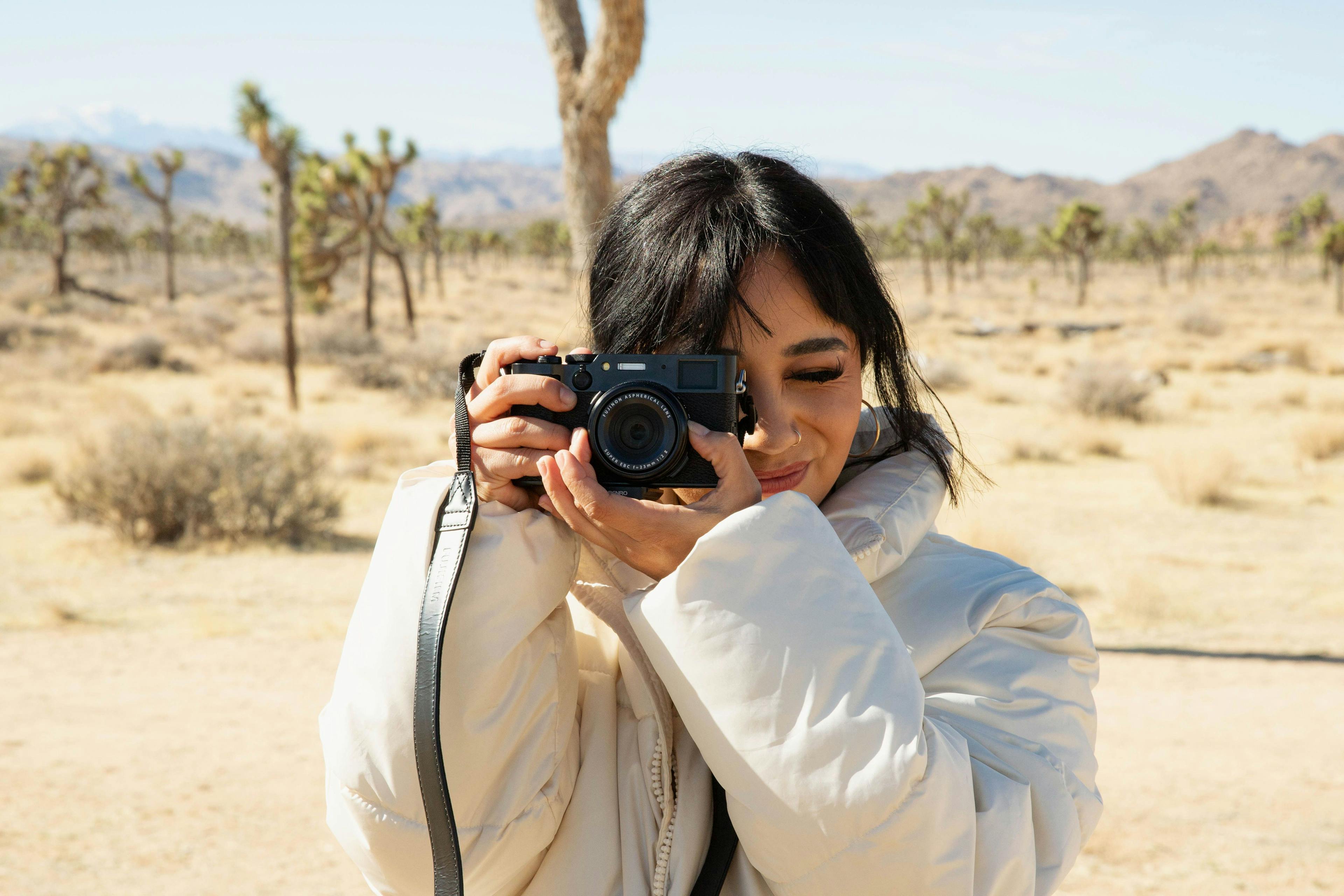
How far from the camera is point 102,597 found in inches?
279

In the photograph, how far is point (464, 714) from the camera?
3.93 ft

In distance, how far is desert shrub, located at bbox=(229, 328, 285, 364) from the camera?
74.0 feet

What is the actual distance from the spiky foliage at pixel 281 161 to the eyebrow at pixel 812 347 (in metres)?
15.6

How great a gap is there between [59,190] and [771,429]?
129 feet

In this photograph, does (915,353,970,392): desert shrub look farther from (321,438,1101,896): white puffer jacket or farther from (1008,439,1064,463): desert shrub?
(321,438,1101,896): white puffer jacket

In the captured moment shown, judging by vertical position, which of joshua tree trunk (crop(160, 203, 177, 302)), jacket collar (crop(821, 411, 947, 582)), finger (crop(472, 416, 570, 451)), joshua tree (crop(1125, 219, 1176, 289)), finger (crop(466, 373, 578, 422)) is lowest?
jacket collar (crop(821, 411, 947, 582))

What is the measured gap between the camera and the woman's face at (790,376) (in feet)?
4.76

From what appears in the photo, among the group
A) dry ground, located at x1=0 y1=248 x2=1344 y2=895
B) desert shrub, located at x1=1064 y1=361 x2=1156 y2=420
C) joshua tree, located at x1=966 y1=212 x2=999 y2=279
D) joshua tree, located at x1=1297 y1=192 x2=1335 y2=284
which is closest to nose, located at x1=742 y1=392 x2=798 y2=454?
dry ground, located at x1=0 y1=248 x2=1344 y2=895

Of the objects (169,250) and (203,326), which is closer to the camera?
(203,326)

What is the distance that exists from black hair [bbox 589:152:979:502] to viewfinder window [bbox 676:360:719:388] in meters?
0.10

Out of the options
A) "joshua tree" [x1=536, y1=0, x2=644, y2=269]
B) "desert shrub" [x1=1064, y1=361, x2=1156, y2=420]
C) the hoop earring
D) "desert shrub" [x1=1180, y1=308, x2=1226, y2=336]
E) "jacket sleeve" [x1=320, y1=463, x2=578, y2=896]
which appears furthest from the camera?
"desert shrub" [x1=1180, y1=308, x2=1226, y2=336]

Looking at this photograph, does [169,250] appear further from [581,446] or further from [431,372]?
[581,446]

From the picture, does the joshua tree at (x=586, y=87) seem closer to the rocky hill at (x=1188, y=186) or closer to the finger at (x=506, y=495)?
the finger at (x=506, y=495)

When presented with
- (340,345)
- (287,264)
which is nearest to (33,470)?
(287,264)
